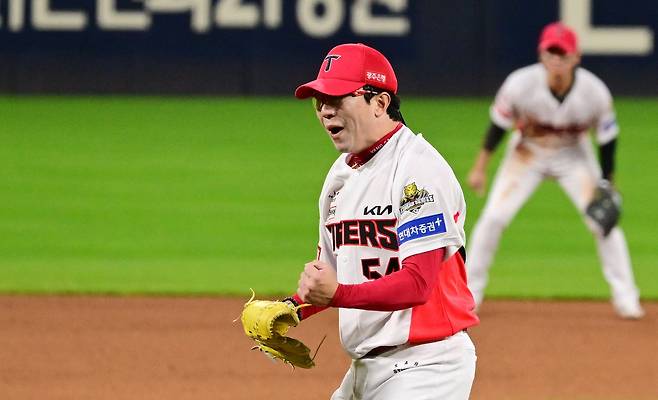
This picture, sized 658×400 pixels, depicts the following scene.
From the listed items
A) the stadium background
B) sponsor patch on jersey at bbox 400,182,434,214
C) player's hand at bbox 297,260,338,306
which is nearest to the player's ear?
sponsor patch on jersey at bbox 400,182,434,214

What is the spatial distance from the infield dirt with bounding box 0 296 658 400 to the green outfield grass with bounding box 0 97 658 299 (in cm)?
72

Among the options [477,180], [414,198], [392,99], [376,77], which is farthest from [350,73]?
[477,180]

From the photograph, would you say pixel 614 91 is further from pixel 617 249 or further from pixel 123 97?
pixel 617 249

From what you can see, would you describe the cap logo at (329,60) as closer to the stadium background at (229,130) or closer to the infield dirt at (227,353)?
the infield dirt at (227,353)

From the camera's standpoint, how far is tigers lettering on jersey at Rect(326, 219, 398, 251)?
427 cm

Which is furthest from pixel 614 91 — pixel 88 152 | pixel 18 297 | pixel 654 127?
pixel 18 297

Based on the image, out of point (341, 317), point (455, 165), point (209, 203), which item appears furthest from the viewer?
point (455, 165)

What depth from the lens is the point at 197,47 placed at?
822 inches

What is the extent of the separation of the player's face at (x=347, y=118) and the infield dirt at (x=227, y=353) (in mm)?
3383

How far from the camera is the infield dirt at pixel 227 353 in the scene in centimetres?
760

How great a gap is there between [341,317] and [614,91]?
17.0 meters

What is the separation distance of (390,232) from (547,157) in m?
5.47

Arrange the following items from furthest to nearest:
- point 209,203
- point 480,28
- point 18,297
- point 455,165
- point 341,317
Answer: point 480,28 < point 455,165 < point 209,203 < point 18,297 < point 341,317

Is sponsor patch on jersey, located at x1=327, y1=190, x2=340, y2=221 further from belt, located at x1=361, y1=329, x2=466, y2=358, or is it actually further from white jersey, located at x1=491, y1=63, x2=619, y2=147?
white jersey, located at x1=491, y1=63, x2=619, y2=147
